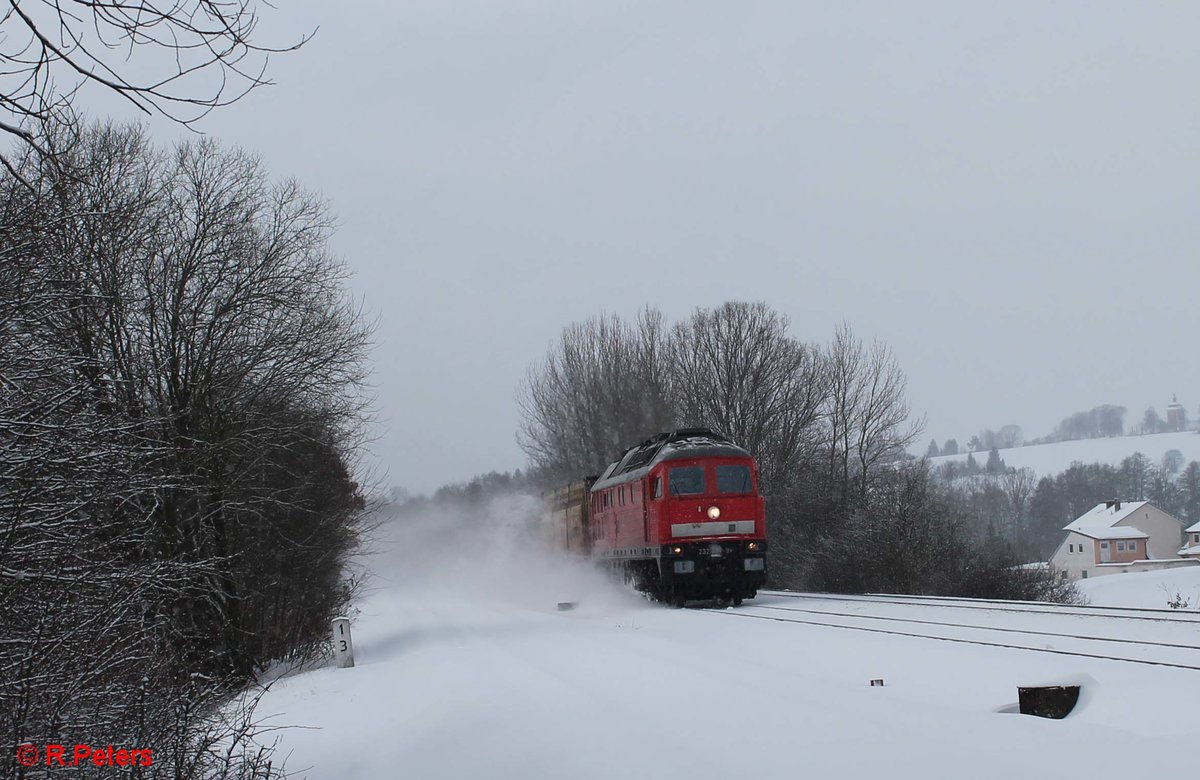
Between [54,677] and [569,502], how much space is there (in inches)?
1152

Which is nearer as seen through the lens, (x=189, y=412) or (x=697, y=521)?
(x=189, y=412)

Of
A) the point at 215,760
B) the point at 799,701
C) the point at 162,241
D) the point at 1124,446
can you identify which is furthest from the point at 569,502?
the point at 1124,446

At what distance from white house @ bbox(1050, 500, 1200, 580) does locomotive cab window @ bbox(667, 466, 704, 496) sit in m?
85.3

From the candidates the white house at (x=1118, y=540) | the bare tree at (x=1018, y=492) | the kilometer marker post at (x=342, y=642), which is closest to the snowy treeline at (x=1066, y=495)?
the bare tree at (x=1018, y=492)

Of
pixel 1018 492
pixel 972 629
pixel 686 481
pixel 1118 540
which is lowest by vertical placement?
pixel 1118 540

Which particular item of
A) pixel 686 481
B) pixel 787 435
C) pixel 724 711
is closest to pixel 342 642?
pixel 686 481

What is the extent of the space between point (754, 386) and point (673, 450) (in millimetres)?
28738

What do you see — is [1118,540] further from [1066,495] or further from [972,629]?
[972,629]

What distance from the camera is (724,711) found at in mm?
9602

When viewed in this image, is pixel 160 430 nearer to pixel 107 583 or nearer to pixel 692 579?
pixel 107 583

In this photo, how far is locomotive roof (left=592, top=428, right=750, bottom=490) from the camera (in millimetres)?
22812

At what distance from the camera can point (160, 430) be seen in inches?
607

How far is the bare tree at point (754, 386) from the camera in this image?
5009 cm

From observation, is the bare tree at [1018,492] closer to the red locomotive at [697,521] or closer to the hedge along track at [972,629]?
→ the red locomotive at [697,521]
